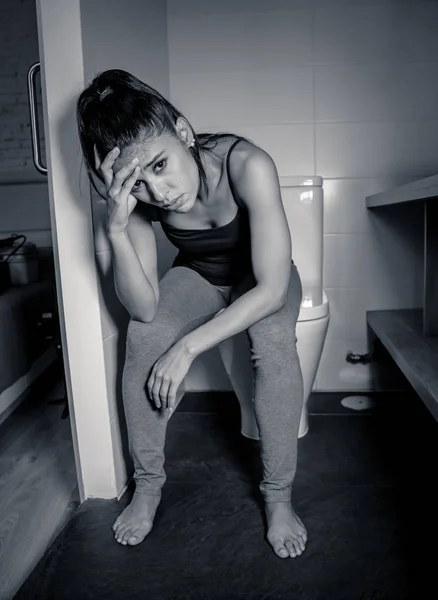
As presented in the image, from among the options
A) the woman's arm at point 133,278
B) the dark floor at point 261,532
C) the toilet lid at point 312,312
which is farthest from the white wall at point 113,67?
the toilet lid at point 312,312

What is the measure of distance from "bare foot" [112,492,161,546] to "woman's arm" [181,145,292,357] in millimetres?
385

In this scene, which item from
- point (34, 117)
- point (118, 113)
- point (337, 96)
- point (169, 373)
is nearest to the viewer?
point (118, 113)

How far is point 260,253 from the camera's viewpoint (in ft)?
3.68

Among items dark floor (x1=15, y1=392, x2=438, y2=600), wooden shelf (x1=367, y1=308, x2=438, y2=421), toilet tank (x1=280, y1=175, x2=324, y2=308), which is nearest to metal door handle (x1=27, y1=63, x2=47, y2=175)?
toilet tank (x1=280, y1=175, x2=324, y2=308)

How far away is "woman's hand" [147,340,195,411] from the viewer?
112 centimetres

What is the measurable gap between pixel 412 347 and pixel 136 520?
0.90 meters

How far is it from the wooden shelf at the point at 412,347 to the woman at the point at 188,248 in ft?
0.99

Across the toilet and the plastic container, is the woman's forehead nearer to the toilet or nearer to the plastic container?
the toilet

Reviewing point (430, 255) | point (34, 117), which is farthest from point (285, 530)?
point (34, 117)

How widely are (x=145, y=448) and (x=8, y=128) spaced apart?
2305 millimetres

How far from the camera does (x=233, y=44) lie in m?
1.95

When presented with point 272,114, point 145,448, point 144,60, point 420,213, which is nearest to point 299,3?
point 272,114

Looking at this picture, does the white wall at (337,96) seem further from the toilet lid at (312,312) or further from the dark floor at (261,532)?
the dark floor at (261,532)

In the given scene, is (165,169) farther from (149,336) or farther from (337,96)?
(337,96)
